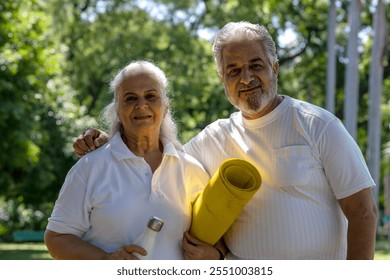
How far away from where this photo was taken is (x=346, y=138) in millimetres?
3756

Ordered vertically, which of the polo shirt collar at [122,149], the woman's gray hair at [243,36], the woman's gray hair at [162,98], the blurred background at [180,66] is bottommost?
the blurred background at [180,66]

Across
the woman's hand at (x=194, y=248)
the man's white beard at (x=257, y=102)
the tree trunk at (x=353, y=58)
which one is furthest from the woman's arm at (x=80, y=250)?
the tree trunk at (x=353, y=58)

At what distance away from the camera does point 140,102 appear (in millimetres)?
3777

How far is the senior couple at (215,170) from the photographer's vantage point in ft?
12.2

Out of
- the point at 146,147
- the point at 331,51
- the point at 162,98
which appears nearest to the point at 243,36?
the point at 162,98

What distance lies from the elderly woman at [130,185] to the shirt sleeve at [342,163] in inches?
24.9

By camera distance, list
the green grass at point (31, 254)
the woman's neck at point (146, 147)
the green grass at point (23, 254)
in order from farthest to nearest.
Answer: the green grass at point (23, 254) → the green grass at point (31, 254) → the woman's neck at point (146, 147)


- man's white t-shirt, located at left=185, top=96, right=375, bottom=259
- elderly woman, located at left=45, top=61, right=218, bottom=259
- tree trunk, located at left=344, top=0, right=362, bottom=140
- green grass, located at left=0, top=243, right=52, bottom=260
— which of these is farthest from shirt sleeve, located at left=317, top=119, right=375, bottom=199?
tree trunk, located at left=344, top=0, right=362, bottom=140

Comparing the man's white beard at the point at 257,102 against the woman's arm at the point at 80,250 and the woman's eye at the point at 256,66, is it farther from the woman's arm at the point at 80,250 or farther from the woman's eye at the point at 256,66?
the woman's arm at the point at 80,250

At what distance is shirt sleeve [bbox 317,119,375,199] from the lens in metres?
3.72

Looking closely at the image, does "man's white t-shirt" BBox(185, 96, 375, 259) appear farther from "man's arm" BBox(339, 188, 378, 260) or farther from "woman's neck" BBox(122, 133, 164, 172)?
"woman's neck" BBox(122, 133, 164, 172)

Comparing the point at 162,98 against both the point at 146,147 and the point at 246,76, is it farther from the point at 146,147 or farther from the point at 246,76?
the point at 246,76

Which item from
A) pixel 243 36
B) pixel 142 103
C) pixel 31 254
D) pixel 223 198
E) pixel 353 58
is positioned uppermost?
pixel 243 36

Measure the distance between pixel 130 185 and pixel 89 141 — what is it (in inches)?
13.5
